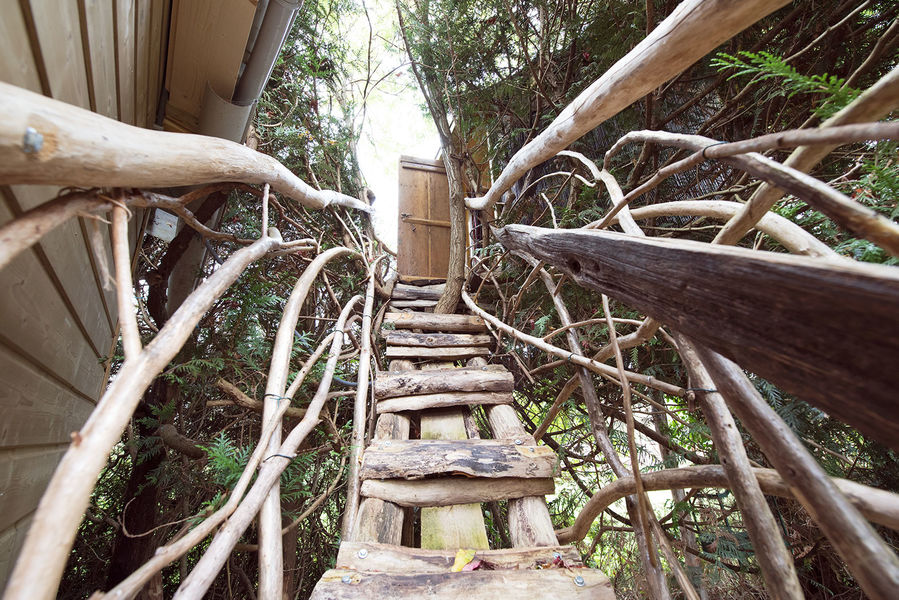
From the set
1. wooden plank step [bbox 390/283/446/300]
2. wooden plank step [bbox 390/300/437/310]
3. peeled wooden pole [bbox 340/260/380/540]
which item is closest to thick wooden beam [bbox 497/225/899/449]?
peeled wooden pole [bbox 340/260/380/540]

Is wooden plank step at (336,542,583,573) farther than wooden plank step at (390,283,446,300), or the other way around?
wooden plank step at (390,283,446,300)

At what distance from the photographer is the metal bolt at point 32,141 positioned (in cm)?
44

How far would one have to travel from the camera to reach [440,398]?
86.6 inches

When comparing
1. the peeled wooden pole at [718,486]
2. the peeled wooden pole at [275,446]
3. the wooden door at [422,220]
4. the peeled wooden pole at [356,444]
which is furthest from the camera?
the wooden door at [422,220]

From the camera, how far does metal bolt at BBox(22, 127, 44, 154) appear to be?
17.3 inches

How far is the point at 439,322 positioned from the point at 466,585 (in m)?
2.32

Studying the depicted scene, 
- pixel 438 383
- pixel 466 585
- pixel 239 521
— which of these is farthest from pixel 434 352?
pixel 239 521

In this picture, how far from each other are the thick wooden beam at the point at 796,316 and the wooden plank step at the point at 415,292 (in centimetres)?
354

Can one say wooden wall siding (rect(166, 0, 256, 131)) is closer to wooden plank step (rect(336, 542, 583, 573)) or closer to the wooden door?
wooden plank step (rect(336, 542, 583, 573))

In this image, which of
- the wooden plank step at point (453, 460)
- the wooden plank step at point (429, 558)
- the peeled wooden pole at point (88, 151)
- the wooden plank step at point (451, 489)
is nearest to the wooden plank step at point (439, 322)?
the wooden plank step at point (453, 460)

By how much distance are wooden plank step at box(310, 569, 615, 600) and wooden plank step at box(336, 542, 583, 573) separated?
0.15ft

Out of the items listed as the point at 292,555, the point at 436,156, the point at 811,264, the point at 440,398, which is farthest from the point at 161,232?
the point at 436,156

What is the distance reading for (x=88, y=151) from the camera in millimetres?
527

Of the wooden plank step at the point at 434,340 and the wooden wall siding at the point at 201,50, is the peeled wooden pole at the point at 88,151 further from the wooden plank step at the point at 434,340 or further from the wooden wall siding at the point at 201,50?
the wooden plank step at the point at 434,340
